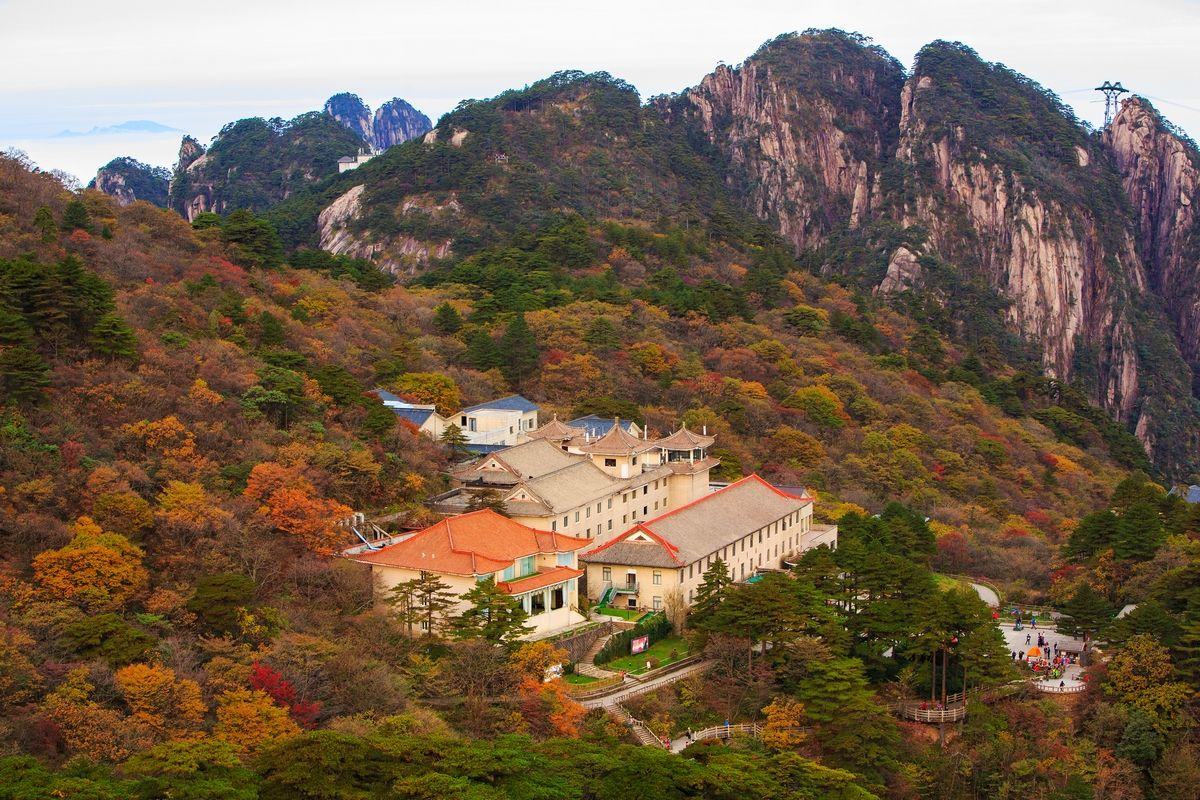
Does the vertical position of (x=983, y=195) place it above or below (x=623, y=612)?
above

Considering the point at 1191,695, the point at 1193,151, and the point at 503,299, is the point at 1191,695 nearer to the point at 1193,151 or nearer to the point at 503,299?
the point at 503,299

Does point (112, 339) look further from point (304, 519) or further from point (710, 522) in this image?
point (710, 522)

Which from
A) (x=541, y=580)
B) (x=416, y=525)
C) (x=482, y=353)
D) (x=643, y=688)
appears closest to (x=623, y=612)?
(x=541, y=580)

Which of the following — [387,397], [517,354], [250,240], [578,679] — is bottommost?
[578,679]

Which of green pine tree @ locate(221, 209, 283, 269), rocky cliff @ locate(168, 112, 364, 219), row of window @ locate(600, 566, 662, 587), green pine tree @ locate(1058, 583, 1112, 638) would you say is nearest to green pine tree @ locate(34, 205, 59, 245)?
green pine tree @ locate(221, 209, 283, 269)

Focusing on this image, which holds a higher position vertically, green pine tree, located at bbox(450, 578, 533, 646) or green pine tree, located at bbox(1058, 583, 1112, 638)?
green pine tree, located at bbox(450, 578, 533, 646)

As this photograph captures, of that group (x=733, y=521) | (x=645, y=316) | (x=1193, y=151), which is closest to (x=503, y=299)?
(x=645, y=316)

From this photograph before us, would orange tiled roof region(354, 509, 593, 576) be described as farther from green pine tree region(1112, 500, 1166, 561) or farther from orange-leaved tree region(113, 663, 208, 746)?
green pine tree region(1112, 500, 1166, 561)

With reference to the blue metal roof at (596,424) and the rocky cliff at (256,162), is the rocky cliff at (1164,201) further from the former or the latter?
the blue metal roof at (596,424)
